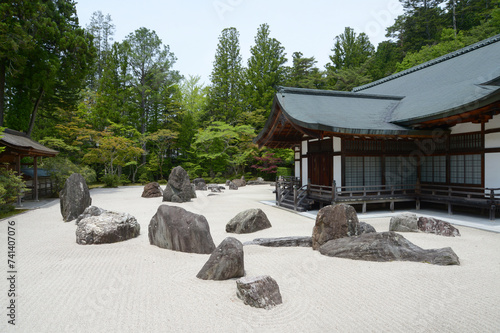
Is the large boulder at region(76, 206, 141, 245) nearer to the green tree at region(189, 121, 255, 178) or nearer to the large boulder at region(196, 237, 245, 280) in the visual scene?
the large boulder at region(196, 237, 245, 280)

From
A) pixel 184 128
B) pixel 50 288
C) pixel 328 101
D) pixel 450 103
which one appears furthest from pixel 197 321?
pixel 184 128

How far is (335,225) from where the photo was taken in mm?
5863

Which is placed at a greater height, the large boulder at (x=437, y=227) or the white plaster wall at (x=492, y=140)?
the white plaster wall at (x=492, y=140)

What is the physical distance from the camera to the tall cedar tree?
15.7 metres

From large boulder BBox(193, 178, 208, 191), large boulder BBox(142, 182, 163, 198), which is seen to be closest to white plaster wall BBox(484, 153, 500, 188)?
large boulder BBox(142, 182, 163, 198)

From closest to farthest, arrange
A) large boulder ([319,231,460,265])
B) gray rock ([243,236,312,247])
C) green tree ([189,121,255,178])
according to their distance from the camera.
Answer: large boulder ([319,231,460,265]), gray rock ([243,236,312,247]), green tree ([189,121,255,178])

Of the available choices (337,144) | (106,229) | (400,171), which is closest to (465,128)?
(400,171)

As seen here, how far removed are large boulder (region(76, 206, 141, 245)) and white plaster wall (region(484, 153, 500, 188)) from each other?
1116 centimetres

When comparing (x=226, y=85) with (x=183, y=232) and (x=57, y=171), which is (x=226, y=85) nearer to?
(x=57, y=171)

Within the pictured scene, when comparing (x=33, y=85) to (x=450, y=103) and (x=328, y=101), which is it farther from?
(x=450, y=103)

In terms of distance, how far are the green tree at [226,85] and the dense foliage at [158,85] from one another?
12 centimetres

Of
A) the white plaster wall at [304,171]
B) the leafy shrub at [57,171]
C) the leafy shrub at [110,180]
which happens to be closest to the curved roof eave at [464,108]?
the white plaster wall at [304,171]

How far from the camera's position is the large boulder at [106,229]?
6.44 m

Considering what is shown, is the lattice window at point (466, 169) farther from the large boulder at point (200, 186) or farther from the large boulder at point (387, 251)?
the large boulder at point (200, 186)
